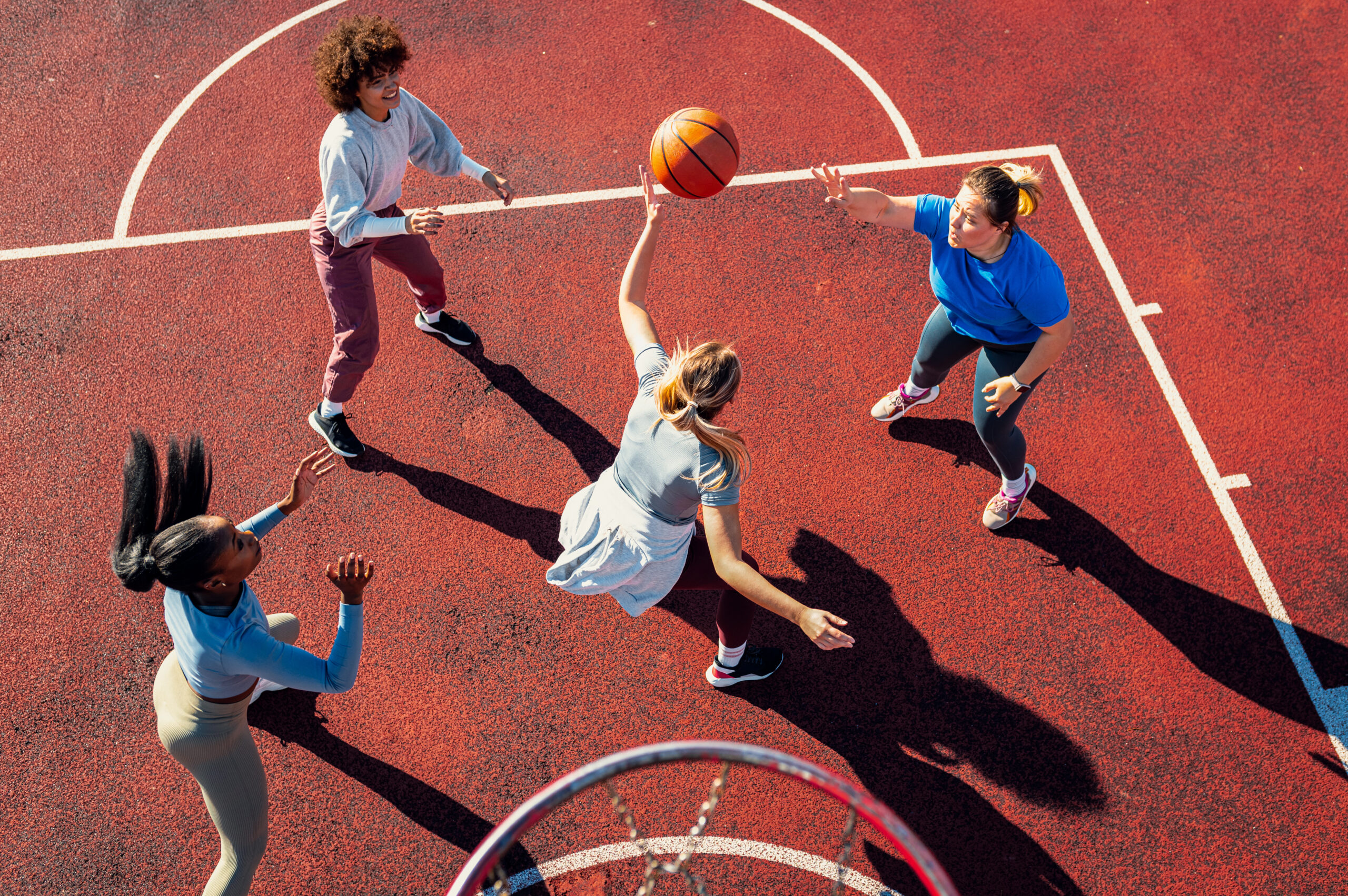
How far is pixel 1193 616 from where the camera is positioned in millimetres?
5352

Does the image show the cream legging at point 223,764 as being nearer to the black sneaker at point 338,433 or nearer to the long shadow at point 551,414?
the black sneaker at point 338,433

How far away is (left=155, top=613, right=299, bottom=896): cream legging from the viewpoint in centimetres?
388

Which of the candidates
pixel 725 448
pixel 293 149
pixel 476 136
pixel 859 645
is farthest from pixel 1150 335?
pixel 293 149

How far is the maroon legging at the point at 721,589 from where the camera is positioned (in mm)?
4426

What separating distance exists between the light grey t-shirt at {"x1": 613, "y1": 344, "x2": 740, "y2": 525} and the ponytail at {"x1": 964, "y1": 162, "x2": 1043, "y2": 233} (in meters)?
1.71

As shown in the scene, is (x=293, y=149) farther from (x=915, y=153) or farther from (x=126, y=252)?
(x=915, y=153)

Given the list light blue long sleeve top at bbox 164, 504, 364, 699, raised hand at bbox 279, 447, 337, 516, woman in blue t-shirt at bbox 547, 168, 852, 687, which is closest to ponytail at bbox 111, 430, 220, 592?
light blue long sleeve top at bbox 164, 504, 364, 699

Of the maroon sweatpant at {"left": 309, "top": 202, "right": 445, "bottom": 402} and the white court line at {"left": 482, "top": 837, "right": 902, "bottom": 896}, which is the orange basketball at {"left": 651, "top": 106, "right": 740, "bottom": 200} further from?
the white court line at {"left": 482, "top": 837, "right": 902, "bottom": 896}

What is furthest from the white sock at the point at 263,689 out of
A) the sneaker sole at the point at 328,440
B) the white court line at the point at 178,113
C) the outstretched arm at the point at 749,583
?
the white court line at the point at 178,113

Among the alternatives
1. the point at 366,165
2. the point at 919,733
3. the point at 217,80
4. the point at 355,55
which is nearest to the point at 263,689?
the point at 366,165

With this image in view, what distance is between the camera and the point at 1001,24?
7984 mm

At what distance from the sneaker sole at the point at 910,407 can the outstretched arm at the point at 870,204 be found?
156 cm

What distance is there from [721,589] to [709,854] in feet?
4.81

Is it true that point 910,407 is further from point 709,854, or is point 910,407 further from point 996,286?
point 709,854
